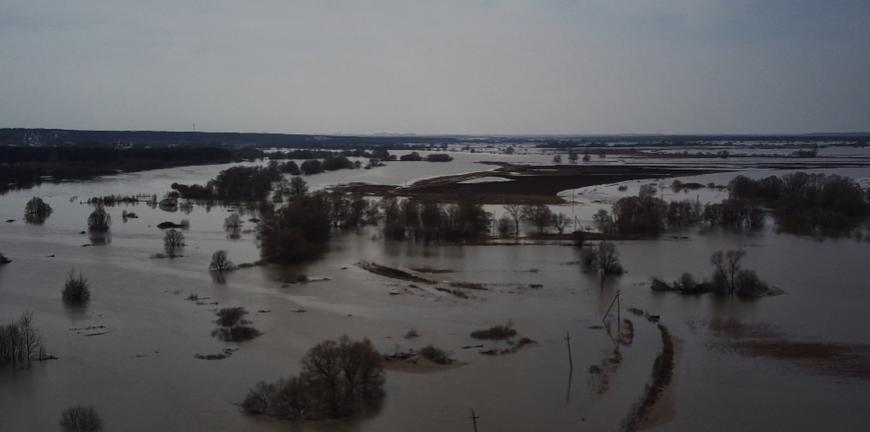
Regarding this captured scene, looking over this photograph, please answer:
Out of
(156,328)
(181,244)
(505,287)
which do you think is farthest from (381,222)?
(156,328)

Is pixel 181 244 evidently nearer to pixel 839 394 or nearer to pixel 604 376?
pixel 604 376

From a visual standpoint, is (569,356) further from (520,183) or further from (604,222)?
(520,183)

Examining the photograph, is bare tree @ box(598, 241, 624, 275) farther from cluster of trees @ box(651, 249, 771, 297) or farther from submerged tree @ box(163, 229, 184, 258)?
submerged tree @ box(163, 229, 184, 258)

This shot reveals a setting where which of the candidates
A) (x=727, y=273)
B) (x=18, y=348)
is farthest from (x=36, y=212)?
(x=727, y=273)

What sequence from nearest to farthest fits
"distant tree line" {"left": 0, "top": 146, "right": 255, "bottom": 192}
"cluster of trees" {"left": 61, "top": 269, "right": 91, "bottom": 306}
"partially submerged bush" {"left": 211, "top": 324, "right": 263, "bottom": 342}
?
"partially submerged bush" {"left": 211, "top": 324, "right": 263, "bottom": 342}, "cluster of trees" {"left": 61, "top": 269, "right": 91, "bottom": 306}, "distant tree line" {"left": 0, "top": 146, "right": 255, "bottom": 192}

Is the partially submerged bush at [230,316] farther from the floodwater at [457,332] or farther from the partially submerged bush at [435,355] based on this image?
the partially submerged bush at [435,355]

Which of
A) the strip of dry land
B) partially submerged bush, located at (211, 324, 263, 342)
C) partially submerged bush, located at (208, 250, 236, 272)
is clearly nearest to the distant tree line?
the strip of dry land
